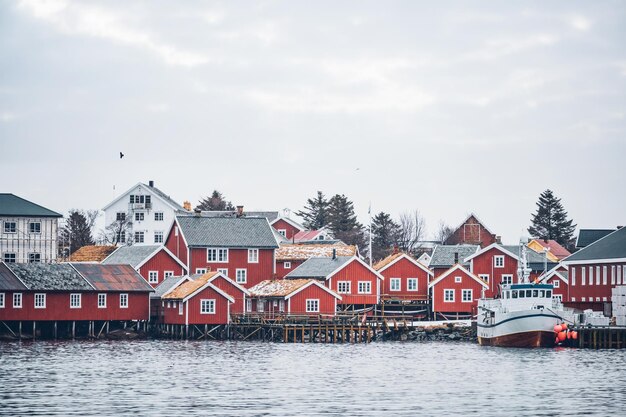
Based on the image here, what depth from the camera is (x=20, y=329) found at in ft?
321

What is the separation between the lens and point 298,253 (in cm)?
12088

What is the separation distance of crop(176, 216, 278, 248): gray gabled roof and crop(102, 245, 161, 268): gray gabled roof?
345 centimetres

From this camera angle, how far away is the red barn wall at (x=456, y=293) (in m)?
115

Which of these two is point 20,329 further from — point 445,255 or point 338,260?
point 445,255

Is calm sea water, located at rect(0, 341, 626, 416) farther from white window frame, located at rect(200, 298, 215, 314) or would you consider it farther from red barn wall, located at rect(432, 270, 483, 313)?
red barn wall, located at rect(432, 270, 483, 313)

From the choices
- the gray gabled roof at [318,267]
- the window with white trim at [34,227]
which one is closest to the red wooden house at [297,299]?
the gray gabled roof at [318,267]

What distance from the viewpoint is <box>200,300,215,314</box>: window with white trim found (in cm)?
10156

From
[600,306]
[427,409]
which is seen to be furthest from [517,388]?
[600,306]

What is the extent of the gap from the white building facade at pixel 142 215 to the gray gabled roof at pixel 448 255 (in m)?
33.4

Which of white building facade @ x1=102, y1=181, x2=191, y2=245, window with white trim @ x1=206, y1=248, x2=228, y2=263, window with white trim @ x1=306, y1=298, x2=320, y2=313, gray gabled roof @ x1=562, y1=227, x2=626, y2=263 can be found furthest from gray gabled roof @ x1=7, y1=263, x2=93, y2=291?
white building facade @ x1=102, y1=181, x2=191, y2=245

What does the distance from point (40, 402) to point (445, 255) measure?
239 feet

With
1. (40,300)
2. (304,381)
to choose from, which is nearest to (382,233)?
(40,300)

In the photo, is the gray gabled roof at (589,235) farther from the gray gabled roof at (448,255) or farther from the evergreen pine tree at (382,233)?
the evergreen pine tree at (382,233)

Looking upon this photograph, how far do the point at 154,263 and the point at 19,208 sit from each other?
14584 millimetres
